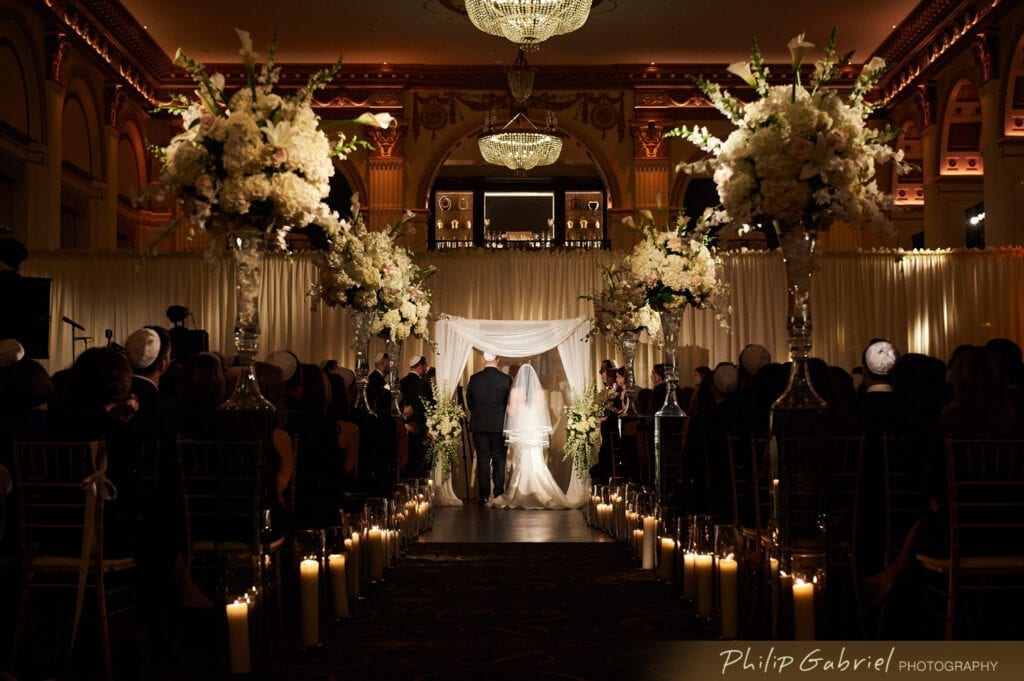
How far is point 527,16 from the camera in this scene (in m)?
10.8

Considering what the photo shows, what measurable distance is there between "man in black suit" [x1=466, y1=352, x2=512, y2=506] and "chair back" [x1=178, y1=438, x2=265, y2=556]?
8.70 meters

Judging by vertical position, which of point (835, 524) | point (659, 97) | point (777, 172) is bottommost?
point (835, 524)

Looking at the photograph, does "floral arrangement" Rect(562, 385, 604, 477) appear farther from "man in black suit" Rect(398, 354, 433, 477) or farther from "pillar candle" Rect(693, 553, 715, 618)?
"pillar candle" Rect(693, 553, 715, 618)

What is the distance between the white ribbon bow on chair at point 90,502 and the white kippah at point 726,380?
3.54 meters

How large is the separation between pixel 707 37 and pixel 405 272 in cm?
887

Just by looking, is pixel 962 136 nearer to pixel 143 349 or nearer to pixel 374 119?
pixel 374 119

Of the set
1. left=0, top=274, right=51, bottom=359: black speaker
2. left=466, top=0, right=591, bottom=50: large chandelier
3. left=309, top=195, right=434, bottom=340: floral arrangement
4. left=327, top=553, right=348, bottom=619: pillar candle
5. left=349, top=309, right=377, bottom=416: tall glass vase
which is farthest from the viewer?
left=0, top=274, right=51, bottom=359: black speaker

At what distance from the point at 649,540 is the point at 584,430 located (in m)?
5.36

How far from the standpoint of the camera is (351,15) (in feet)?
51.1

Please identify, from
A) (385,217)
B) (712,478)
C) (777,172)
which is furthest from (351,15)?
(777,172)

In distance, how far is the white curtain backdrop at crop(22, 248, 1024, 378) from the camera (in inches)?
615

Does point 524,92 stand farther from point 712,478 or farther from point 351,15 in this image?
point 712,478

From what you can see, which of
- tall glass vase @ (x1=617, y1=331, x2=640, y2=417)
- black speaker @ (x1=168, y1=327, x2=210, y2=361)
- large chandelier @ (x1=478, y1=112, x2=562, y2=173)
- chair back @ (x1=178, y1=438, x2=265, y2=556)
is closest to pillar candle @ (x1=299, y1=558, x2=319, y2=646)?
chair back @ (x1=178, y1=438, x2=265, y2=556)

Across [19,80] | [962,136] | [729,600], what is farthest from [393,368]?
[962,136]
